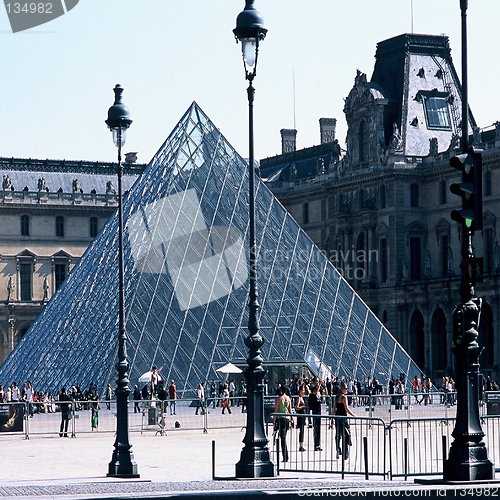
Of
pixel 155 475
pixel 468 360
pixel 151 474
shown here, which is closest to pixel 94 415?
pixel 151 474

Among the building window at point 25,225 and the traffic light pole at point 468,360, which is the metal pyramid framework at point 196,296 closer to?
the traffic light pole at point 468,360

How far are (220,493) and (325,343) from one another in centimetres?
3416

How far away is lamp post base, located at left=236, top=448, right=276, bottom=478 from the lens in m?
20.8

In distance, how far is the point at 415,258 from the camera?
78562 mm

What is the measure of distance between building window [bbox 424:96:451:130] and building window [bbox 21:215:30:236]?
1154 inches

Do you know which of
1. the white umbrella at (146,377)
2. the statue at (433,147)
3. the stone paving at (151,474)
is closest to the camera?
the stone paving at (151,474)

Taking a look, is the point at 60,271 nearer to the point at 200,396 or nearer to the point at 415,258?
the point at 415,258

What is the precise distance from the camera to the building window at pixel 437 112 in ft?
262

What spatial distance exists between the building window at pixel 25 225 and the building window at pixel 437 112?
29324mm

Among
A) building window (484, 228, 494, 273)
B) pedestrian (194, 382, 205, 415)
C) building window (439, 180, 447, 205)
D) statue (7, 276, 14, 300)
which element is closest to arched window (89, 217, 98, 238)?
statue (7, 276, 14, 300)

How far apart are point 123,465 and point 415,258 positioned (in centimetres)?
5677

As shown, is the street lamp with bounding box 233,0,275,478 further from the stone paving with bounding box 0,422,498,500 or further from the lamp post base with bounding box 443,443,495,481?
the lamp post base with bounding box 443,443,495,481

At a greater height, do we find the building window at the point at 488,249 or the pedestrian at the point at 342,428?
the building window at the point at 488,249

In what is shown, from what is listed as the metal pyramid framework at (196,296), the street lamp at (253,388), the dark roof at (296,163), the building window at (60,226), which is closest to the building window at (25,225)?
the building window at (60,226)
